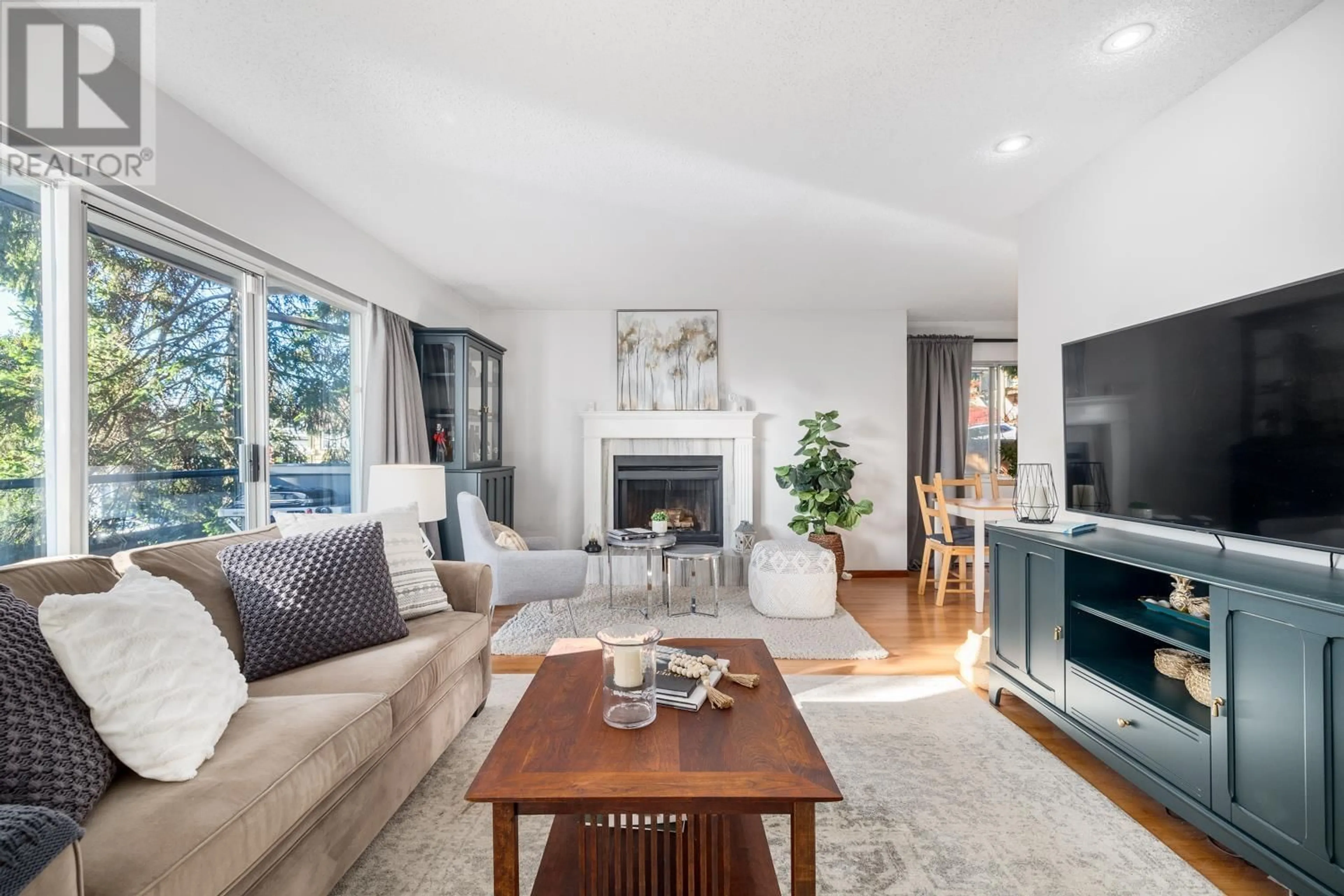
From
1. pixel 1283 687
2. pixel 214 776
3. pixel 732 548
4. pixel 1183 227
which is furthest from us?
pixel 732 548

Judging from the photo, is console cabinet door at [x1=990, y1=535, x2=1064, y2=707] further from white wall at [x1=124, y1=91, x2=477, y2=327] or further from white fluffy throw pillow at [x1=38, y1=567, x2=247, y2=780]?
white wall at [x1=124, y1=91, x2=477, y2=327]

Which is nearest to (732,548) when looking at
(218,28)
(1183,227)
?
(1183,227)

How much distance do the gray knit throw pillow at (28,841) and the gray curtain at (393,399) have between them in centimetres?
327

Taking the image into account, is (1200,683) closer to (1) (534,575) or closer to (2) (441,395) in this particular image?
(1) (534,575)

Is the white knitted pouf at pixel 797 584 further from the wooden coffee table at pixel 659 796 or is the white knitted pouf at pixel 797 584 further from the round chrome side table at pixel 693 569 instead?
the wooden coffee table at pixel 659 796

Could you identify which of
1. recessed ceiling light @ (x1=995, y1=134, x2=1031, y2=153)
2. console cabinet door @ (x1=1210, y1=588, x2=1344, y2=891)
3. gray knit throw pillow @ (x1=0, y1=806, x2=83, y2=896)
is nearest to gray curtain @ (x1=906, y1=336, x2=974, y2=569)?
recessed ceiling light @ (x1=995, y1=134, x2=1031, y2=153)

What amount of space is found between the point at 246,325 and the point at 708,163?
2.38 meters

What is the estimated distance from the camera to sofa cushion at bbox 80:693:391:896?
101 centimetres

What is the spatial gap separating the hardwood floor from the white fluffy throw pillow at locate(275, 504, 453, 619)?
0.90 metres

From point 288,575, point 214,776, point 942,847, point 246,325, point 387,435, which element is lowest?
point 942,847

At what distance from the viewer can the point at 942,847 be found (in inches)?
68.0

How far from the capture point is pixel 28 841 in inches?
31.6

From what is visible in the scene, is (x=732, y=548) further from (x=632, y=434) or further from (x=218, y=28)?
(x=218, y=28)

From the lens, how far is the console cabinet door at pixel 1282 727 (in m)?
1.38
